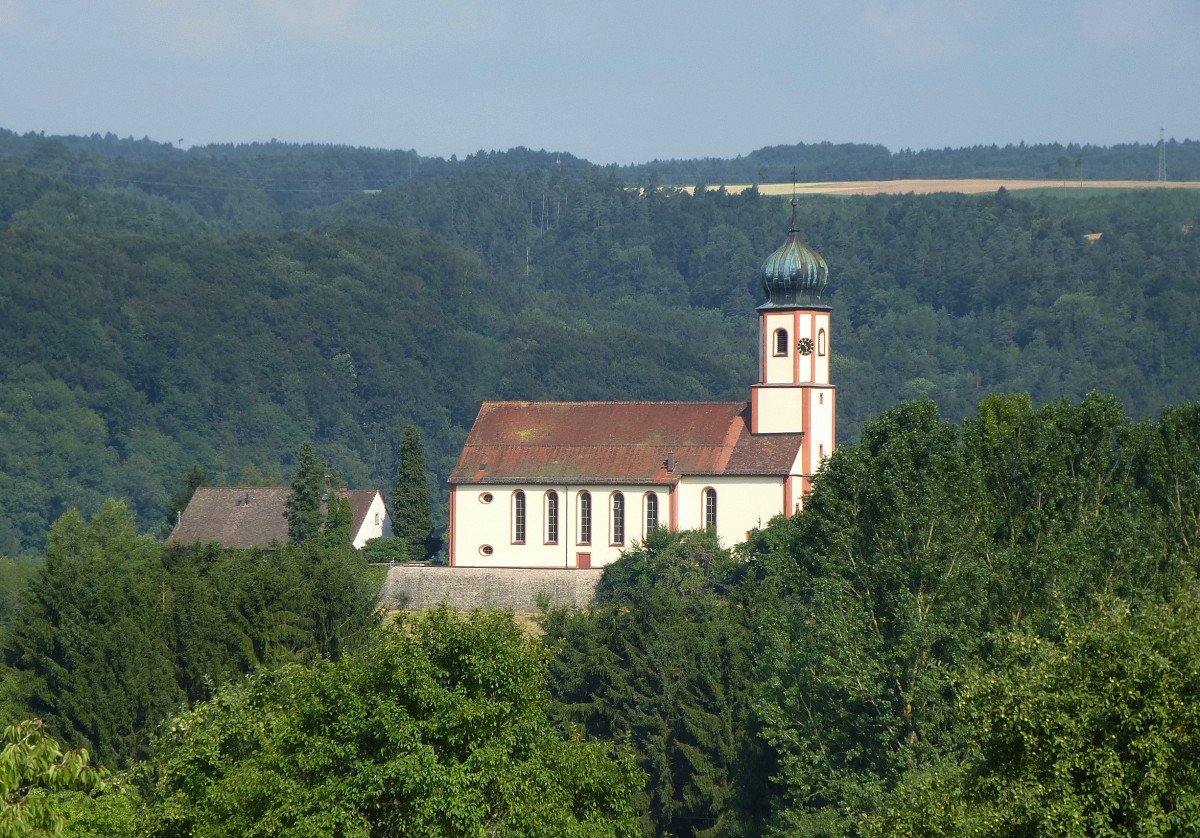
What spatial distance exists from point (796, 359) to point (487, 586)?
474 inches

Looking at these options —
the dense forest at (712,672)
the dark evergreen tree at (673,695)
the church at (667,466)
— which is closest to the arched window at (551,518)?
the church at (667,466)

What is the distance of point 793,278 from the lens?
7338 cm

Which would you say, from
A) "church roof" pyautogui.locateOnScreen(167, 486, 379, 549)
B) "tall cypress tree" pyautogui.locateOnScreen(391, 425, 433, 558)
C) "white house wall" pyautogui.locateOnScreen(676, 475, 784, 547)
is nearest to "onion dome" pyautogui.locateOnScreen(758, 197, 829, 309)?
"white house wall" pyautogui.locateOnScreen(676, 475, 784, 547)

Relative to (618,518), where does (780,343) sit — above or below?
above

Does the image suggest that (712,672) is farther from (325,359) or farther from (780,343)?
(325,359)

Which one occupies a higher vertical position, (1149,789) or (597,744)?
(1149,789)

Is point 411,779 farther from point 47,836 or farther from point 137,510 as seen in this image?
point 137,510

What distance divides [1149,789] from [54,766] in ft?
33.6

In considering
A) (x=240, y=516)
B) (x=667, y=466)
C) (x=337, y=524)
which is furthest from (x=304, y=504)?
(x=667, y=466)

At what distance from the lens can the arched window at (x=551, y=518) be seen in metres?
73.1

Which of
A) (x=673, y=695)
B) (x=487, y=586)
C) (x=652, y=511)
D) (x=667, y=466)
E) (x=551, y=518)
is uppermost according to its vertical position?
(x=667, y=466)

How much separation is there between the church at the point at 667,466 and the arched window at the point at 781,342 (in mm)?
45

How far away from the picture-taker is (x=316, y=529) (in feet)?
240

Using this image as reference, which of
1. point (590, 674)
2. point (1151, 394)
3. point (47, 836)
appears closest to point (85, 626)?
point (590, 674)
